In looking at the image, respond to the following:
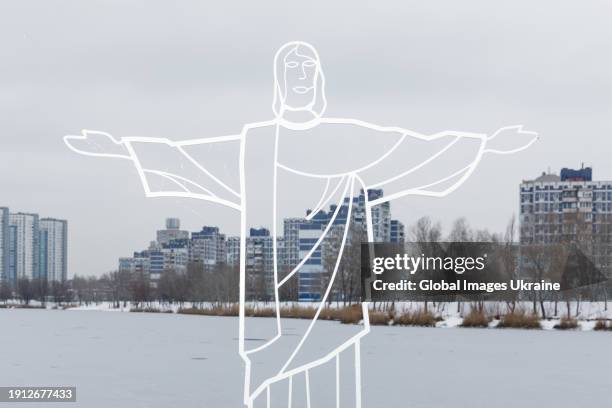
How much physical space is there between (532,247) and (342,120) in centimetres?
3185

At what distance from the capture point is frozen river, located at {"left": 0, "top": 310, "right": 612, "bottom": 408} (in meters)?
13.1

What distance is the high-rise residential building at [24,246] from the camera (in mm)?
100438

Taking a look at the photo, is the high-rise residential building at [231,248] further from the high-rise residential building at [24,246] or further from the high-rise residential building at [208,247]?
the high-rise residential building at [24,246]

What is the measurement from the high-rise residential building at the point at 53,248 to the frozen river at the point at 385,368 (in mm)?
79976

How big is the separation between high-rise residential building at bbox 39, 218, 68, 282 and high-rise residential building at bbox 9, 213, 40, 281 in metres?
0.57

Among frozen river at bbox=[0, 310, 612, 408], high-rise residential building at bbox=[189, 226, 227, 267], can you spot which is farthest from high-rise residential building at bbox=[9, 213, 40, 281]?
frozen river at bbox=[0, 310, 612, 408]

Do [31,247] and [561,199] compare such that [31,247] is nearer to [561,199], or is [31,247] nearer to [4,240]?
[4,240]

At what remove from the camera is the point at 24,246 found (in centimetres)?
10350

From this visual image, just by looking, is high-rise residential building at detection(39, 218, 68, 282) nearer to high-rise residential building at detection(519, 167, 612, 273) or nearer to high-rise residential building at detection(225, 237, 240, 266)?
high-rise residential building at detection(225, 237, 240, 266)

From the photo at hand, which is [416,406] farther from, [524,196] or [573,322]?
[524,196]

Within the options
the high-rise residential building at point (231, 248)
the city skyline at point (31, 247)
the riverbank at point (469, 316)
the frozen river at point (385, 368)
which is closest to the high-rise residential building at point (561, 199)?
the riverbank at point (469, 316)

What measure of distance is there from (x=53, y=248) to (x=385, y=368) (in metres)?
94.9

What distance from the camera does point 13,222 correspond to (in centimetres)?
10006

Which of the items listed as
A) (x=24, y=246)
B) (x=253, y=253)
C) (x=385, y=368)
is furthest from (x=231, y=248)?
(x=385, y=368)
